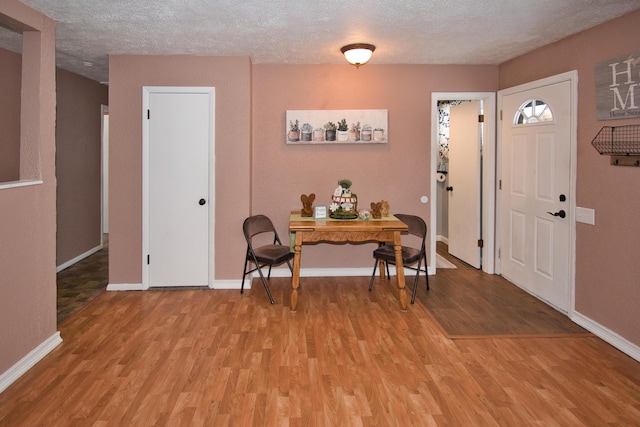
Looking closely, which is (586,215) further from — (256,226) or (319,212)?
(256,226)

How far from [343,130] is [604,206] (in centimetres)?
272

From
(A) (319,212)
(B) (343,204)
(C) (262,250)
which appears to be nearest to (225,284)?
(C) (262,250)

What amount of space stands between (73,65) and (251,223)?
2858mm

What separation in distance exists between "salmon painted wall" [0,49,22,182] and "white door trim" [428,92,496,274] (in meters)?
4.40

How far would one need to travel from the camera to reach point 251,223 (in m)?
5.07

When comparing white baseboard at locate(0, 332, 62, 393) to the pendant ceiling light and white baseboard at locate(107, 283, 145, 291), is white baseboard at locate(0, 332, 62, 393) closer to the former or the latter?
white baseboard at locate(107, 283, 145, 291)

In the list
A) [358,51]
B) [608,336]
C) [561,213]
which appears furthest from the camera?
[358,51]

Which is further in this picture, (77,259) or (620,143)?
(77,259)

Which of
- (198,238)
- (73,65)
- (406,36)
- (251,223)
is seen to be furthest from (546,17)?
(73,65)

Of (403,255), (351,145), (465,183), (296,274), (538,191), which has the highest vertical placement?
(351,145)

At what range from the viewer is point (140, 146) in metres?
5.15

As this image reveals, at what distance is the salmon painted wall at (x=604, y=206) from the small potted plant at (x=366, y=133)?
6.33 feet

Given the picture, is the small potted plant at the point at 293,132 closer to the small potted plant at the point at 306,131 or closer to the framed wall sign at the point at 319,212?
the small potted plant at the point at 306,131

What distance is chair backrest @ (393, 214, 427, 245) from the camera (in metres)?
4.95
